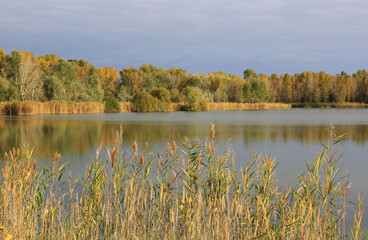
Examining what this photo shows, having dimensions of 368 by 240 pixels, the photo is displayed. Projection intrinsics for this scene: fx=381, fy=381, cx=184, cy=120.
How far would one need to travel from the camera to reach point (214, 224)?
389 centimetres

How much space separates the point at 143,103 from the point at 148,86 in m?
27.2

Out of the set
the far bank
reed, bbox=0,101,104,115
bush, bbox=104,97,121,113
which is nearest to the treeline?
bush, bbox=104,97,121,113

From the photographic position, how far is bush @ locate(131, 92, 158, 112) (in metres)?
44.5

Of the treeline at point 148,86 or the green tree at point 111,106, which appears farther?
the treeline at point 148,86

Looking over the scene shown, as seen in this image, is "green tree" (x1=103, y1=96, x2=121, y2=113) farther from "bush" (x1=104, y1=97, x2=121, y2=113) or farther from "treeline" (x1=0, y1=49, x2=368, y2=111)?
"treeline" (x1=0, y1=49, x2=368, y2=111)

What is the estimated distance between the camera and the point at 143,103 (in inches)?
1753

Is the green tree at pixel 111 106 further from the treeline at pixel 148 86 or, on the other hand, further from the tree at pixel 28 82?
the tree at pixel 28 82

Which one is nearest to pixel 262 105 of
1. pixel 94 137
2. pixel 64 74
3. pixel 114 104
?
pixel 114 104

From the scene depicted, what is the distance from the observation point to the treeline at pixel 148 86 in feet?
145

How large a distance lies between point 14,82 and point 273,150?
39082mm

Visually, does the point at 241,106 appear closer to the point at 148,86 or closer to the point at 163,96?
the point at 163,96

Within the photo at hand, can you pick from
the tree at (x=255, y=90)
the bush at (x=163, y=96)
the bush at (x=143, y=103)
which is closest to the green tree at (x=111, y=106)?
the bush at (x=143, y=103)

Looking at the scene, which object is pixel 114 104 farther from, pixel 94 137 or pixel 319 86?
pixel 319 86

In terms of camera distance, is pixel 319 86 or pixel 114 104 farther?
pixel 319 86
